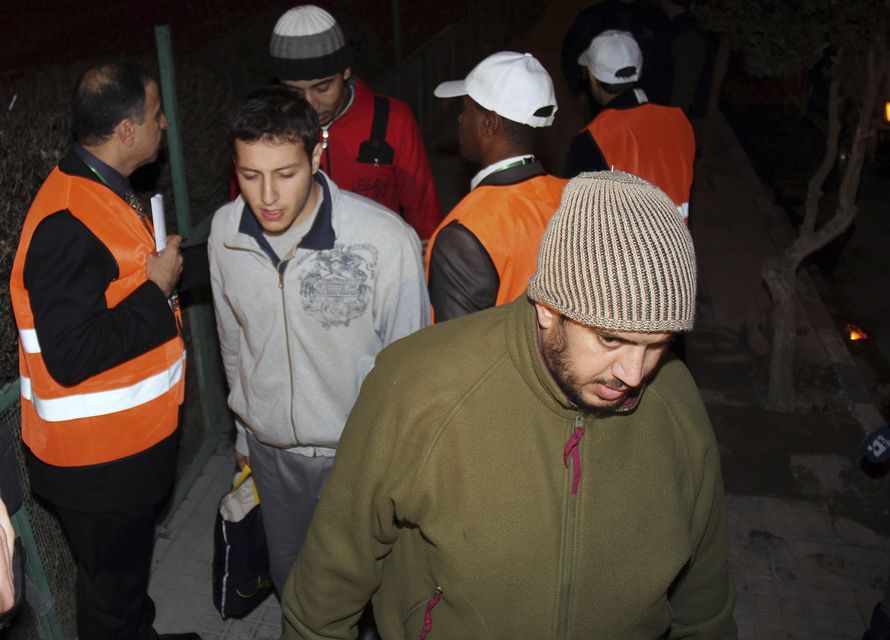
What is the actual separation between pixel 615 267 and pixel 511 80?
196cm

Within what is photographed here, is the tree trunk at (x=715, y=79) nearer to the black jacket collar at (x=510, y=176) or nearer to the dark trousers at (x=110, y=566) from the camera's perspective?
the black jacket collar at (x=510, y=176)

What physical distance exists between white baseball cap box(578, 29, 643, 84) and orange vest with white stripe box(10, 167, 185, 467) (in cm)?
286

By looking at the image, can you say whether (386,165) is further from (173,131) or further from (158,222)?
(158,222)

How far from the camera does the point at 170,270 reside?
Answer: 330 centimetres

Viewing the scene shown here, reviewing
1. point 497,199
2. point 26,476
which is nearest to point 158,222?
point 26,476

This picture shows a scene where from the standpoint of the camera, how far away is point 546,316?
2.06 m

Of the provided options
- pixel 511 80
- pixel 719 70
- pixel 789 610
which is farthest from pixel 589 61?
pixel 719 70

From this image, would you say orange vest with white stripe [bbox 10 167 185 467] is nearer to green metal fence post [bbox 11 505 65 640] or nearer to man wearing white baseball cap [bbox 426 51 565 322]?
green metal fence post [bbox 11 505 65 640]

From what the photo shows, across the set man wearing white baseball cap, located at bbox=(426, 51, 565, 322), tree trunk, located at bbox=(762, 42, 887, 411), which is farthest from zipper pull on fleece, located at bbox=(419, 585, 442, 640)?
tree trunk, located at bbox=(762, 42, 887, 411)

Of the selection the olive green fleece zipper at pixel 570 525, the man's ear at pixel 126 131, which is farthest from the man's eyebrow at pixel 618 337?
the man's ear at pixel 126 131

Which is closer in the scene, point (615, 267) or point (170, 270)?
point (615, 267)

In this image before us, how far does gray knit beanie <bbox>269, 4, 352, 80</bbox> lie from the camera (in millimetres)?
4312

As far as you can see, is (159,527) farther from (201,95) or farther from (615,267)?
(615,267)

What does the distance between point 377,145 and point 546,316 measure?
2.74 metres
